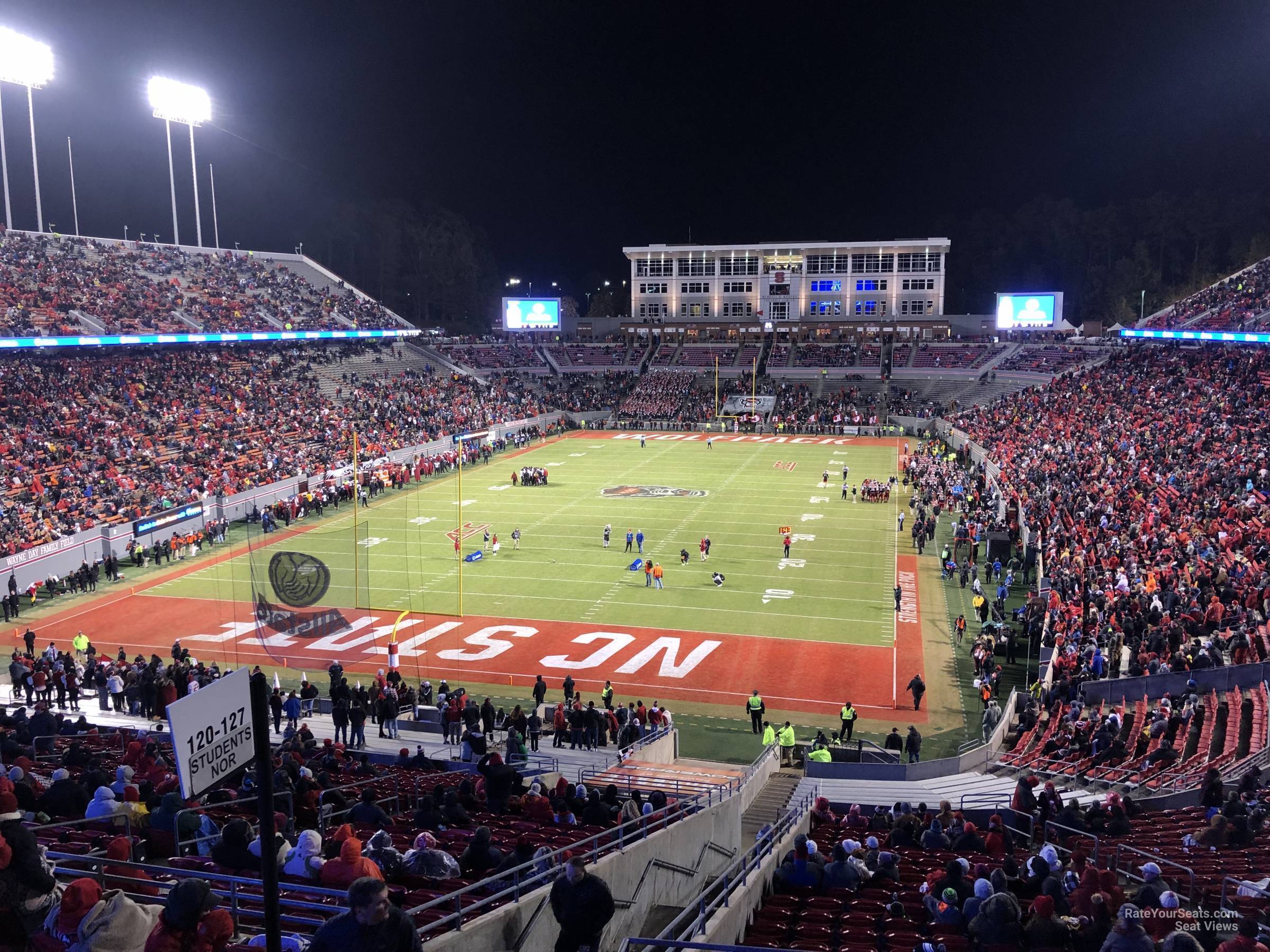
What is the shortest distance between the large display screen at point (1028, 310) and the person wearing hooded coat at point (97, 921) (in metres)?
78.9

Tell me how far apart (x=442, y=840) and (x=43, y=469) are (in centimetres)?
3348

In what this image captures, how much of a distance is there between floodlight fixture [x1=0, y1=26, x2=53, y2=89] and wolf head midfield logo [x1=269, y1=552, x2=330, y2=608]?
42447mm

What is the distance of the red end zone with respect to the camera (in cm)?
2153

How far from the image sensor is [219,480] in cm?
3928

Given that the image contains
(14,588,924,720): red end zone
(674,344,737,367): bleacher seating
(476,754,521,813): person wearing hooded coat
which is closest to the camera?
(476,754,521,813): person wearing hooded coat

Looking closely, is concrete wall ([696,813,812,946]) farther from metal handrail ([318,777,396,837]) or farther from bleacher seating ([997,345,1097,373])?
bleacher seating ([997,345,1097,373])

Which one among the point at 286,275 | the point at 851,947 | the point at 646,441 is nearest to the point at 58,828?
the point at 851,947

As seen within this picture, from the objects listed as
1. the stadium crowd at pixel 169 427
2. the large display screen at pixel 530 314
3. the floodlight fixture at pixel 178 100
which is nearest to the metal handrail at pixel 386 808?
the stadium crowd at pixel 169 427

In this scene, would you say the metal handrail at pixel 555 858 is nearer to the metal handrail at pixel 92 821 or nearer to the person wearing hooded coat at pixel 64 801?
the metal handrail at pixel 92 821

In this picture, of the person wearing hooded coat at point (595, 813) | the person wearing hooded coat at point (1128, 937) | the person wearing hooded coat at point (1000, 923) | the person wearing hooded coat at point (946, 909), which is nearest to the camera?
the person wearing hooded coat at point (1128, 937)

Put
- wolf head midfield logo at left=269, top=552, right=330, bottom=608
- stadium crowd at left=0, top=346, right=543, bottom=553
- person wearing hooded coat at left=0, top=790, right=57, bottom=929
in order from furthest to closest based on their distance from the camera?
1. stadium crowd at left=0, top=346, right=543, bottom=553
2. wolf head midfield logo at left=269, top=552, right=330, bottom=608
3. person wearing hooded coat at left=0, top=790, right=57, bottom=929

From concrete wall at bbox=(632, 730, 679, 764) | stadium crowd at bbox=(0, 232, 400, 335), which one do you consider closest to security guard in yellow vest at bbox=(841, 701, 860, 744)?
concrete wall at bbox=(632, 730, 679, 764)

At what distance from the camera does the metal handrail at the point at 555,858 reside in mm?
5664

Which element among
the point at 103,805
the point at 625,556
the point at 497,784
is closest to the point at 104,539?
the point at 625,556
